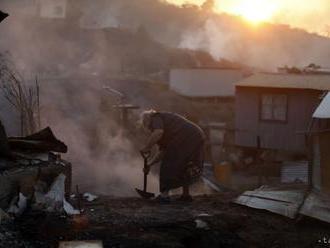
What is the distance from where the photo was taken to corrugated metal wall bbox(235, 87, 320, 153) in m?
19.6

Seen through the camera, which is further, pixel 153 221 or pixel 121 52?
pixel 121 52

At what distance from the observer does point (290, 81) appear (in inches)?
790

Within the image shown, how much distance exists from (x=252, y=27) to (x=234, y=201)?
5085 cm

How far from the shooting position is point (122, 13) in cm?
5653

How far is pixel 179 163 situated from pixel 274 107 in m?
12.8

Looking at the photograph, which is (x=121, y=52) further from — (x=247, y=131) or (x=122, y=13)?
(x=247, y=131)

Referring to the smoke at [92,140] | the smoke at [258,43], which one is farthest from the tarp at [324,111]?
the smoke at [258,43]

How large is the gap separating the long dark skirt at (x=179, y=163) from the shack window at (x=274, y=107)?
12.3 m

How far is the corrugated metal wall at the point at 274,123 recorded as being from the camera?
19609mm

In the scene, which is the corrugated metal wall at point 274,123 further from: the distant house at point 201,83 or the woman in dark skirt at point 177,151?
the woman in dark skirt at point 177,151

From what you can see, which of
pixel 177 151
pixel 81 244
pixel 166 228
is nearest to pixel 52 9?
pixel 177 151

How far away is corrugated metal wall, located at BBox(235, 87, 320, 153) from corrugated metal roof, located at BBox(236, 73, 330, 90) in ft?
0.79

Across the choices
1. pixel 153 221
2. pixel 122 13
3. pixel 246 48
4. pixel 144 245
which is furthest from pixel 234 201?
pixel 122 13

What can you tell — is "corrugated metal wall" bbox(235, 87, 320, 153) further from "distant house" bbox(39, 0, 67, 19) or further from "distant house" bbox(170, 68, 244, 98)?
"distant house" bbox(39, 0, 67, 19)
